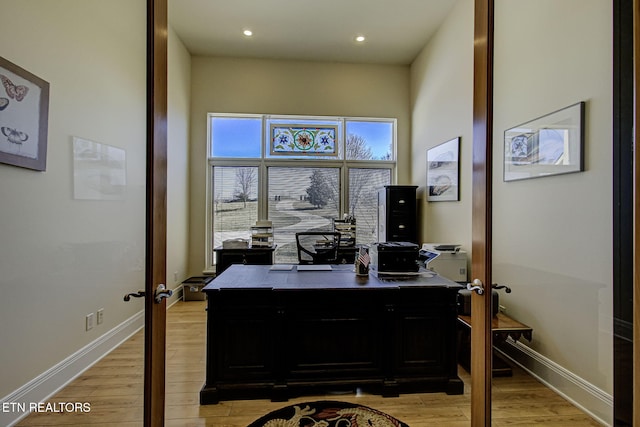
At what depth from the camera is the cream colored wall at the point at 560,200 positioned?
5.29 ft

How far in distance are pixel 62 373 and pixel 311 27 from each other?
4.40 metres

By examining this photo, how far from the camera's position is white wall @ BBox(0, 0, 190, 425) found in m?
1.46

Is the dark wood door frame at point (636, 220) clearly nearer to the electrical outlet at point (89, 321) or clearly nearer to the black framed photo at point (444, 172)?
the black framed photo at point (444, 172)

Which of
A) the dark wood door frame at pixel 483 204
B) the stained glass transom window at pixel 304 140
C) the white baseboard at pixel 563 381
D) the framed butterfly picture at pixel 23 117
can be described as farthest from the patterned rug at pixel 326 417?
the stained glass transom window at pixel 304 140

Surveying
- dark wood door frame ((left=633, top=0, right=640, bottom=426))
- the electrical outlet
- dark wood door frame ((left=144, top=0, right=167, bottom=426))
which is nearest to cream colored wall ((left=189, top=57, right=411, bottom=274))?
the electrical outlet

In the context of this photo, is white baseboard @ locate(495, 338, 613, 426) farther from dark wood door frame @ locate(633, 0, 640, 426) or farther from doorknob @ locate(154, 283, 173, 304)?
doorknob @ locate(154, 283, 173, 304)

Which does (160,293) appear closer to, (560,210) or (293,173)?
(560,210)

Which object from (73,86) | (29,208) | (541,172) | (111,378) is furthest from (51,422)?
(541,172)

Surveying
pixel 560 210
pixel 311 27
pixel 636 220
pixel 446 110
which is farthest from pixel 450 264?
pixel 311 27

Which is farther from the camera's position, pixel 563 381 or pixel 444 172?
pixel 444 172

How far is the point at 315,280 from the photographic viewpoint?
2.33 m

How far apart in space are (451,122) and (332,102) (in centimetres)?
200

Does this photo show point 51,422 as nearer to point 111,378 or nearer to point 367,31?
point 111,378

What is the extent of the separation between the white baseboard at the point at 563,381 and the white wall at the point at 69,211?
8.06 ft
